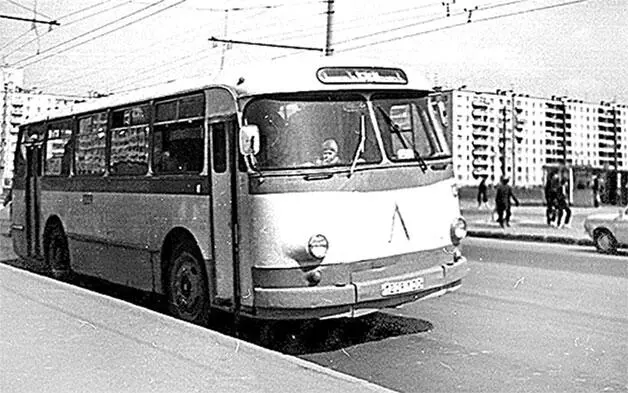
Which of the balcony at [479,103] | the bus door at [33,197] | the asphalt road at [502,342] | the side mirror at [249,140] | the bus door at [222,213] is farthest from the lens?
the bus door at [33,197]

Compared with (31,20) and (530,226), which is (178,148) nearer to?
(31,20)

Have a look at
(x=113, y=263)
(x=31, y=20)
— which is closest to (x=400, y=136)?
(x=31, y=20)

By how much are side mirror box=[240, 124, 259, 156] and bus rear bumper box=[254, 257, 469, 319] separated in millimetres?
1105

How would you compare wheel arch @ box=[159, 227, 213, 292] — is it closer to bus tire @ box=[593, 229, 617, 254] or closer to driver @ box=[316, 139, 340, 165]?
driver @ box=[316, 139, 340, 165]

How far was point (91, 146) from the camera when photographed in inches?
426

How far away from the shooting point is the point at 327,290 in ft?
23.1

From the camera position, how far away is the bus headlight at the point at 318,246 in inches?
278

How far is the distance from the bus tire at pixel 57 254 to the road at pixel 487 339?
1126 mm

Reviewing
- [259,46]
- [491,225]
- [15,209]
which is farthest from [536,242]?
[15,209]

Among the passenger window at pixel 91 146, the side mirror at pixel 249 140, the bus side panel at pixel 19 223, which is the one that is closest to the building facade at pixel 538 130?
the side mirror at pixel 249 140

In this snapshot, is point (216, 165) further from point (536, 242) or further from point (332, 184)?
point (536, 242)

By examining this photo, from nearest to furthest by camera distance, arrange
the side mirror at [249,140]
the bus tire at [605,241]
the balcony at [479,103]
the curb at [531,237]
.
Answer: the side mirror at [249,140]
the balcony at [479,103]
the bus tire at [605,241]
the curb at [531,237]

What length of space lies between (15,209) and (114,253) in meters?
4.35

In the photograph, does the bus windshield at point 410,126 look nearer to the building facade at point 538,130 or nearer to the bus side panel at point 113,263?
the building facade at point 538,130
